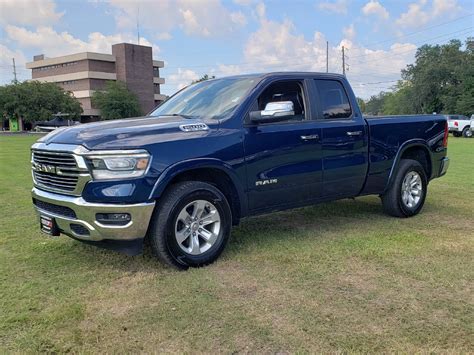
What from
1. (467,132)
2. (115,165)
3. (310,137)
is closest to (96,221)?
(115,165)

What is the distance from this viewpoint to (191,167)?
14.9ft

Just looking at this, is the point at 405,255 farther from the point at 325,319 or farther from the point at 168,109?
the point at 168,109

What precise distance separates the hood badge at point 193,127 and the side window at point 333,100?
175 centimetres

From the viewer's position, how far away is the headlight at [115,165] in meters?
4.15

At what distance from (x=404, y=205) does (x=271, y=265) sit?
2909 millimetres

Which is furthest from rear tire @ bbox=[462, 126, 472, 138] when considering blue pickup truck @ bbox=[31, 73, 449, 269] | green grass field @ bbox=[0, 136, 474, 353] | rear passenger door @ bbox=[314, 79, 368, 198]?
rear passenger door @ bbox=[314, 79, 368, 198]

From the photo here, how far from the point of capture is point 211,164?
466 cm

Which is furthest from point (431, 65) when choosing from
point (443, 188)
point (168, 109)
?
point (168, 109)

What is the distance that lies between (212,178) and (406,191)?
330 cm

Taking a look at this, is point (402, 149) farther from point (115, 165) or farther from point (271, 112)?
point (115, 165)

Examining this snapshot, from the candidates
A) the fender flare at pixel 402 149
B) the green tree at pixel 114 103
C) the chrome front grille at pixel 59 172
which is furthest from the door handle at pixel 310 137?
the green tree at pixel 114 103

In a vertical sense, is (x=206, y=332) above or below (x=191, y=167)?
below

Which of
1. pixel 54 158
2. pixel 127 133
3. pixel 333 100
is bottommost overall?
pixel 54 158

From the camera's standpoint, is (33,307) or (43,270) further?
(43,270)
